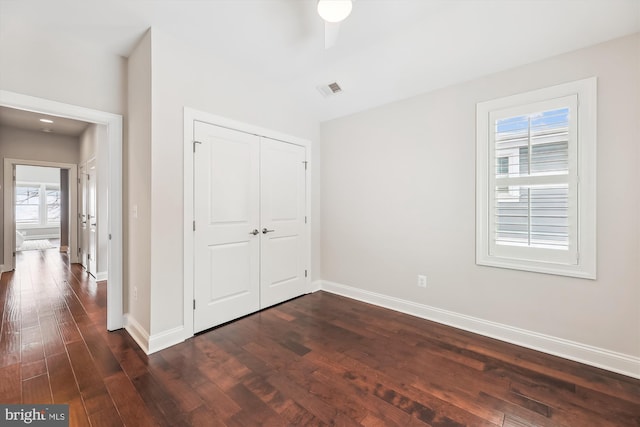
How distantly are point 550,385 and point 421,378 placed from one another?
88cm

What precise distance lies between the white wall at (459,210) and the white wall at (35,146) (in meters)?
5.54

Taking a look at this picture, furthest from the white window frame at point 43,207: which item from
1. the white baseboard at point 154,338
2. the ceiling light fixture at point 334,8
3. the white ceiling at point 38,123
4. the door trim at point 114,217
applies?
the ceiling light fixture at point 334,8

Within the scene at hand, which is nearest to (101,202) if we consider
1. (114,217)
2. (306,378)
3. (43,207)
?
(114,217)

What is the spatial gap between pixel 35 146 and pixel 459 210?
7.52 m

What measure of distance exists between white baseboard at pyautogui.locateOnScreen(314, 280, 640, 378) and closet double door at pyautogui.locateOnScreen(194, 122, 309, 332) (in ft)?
4.15

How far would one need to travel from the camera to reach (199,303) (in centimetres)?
263

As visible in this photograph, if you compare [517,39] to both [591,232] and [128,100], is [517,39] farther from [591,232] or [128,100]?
[128,100]

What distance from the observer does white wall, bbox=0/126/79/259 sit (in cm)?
493

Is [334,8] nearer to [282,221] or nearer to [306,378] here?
[282,221]

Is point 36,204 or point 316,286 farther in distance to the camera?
point 36,204

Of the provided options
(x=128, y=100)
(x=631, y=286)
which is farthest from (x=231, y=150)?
(x=631, y=286)

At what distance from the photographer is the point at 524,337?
2.42m

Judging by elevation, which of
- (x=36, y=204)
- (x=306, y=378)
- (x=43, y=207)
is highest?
(x=36, y=204)

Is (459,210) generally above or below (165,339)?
above
